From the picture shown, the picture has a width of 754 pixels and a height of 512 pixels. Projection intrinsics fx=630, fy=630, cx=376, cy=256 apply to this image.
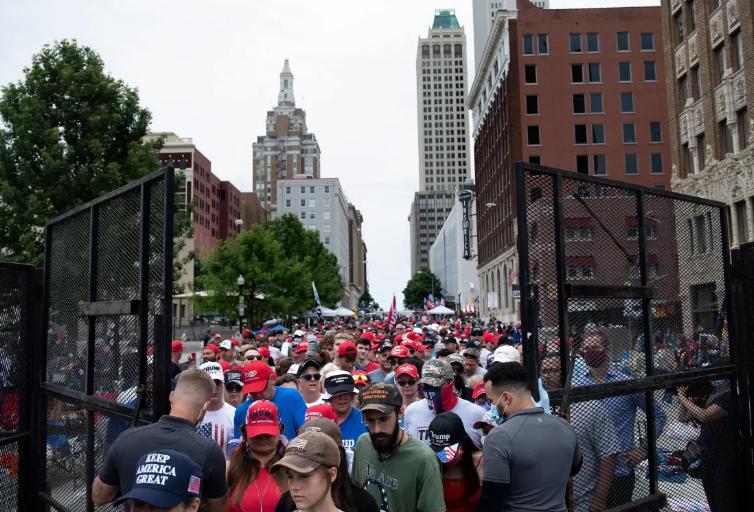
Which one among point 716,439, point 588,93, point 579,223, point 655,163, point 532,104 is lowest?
point 716,439

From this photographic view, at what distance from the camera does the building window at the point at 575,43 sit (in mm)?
59500

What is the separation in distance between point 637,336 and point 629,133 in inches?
2318

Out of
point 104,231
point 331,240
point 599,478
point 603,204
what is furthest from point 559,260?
point 331,240

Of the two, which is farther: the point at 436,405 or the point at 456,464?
the point at 436,405

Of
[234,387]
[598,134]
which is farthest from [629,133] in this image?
[234,387]

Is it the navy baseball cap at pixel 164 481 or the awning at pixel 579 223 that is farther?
the awning at pixel 579 223

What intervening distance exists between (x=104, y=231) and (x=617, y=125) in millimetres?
60034

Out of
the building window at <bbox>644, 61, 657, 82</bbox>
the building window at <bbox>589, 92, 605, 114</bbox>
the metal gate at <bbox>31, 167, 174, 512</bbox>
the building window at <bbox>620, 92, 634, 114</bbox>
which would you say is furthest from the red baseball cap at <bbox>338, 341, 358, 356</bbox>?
the building window at <bbox>644, 61, 657, 82</bbox>

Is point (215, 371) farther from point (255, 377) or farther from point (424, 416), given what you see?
point (424, 416)

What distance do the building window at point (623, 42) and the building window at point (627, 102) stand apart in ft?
13.8

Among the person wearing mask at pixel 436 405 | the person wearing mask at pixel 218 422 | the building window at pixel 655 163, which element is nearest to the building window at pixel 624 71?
the building window at pixel 655 163

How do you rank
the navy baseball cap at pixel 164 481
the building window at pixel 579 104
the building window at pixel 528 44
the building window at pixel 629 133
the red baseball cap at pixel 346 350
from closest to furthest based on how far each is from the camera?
the navy baseball cap at pixel 164 481
the red baseball cap at pixel 346 350
the building window at pixel 629 133
the building window at pixel 579 104
the building window at pixel 528 44

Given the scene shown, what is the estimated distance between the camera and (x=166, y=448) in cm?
342

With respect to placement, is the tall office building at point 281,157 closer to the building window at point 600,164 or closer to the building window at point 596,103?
the building window at point 596,103
